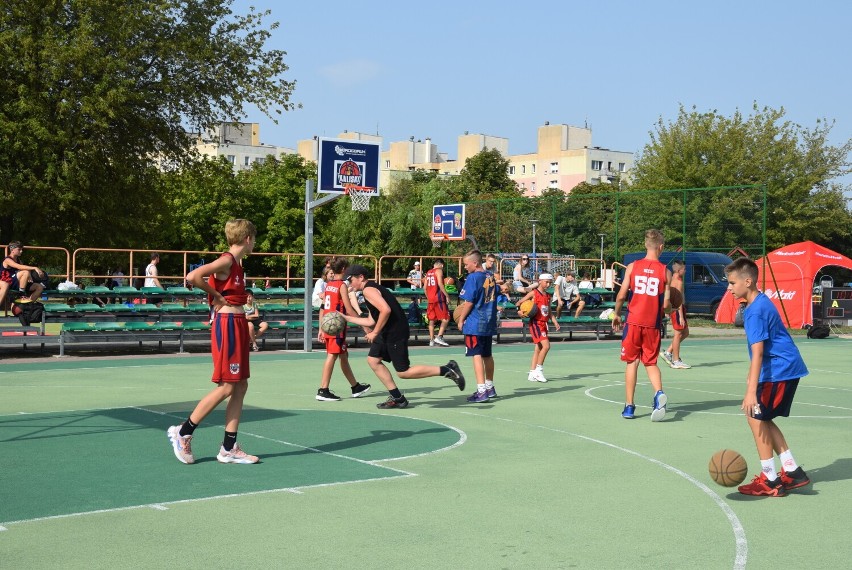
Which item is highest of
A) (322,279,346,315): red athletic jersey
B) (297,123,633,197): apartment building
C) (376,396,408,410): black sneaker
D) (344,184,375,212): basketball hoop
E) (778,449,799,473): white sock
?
(297,123,633,197): apartment building

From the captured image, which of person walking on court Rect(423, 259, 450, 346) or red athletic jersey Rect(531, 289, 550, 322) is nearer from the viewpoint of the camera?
red athletic jersey Rect(531, 289, 550, 322)

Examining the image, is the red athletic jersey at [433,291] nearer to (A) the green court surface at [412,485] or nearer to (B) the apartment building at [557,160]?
(A) the green court surface at [412,485]

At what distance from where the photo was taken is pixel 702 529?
6.53 meters

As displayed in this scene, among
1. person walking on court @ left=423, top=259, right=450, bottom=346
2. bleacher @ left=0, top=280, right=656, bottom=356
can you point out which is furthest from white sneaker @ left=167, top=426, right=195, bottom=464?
person walking on court @ left=423, top=259, right=450, bottom=346

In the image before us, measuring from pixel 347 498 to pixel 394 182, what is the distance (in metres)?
82.3

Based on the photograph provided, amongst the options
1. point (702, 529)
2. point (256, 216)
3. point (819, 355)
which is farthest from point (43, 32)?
point (256, 216)

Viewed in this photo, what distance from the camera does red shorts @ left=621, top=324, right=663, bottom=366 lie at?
37.7 ft

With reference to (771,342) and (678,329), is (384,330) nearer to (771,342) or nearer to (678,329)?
(771,342)

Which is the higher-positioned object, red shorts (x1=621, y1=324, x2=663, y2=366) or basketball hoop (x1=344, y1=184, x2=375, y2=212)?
basketball hoop (x1=344, y1=184, x2=375, y2=212)

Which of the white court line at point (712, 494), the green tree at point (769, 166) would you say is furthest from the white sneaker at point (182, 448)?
the green tree at point (769, 166)

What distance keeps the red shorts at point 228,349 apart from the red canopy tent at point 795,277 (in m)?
25.8

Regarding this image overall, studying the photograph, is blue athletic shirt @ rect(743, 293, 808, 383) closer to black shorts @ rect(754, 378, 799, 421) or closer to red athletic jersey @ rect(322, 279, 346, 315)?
black shorts @ rect(754, 378, 799, 421)

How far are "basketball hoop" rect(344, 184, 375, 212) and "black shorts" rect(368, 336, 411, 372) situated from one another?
13.4 meters

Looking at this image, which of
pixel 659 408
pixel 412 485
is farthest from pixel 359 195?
pixel 412 485
